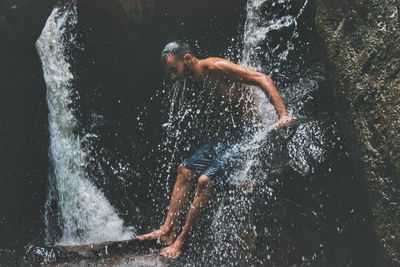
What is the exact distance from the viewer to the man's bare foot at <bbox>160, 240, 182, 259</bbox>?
4507 mm

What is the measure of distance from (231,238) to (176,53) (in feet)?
4.97

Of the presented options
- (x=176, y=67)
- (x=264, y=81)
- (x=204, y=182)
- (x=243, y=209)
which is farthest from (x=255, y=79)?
(x=243, y=209)

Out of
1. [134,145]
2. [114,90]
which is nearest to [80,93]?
[114,90]

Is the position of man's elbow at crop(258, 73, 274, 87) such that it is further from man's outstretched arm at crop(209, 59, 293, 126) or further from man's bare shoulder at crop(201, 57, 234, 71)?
man's bare shoulder at crop(201, 57, 234, 71)

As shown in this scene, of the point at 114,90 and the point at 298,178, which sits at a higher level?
the point at 114,90

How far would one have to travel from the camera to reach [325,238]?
15.6 feet

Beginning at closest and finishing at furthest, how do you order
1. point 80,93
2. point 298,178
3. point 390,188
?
1. point 390,188
2. point 298,178
3. point 80,93

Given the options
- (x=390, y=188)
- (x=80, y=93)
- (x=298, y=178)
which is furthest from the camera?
(x=80, y=93)

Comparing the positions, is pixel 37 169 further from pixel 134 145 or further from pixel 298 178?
pixel 298 178

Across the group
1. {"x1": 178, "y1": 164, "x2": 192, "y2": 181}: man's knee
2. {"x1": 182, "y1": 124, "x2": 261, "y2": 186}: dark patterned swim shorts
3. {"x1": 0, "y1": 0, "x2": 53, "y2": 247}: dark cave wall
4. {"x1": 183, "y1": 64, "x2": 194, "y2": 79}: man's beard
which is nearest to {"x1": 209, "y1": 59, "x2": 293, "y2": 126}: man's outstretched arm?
{"x1": 183, "y1": 64, "x2": 194, "y2": 79}: man's beard

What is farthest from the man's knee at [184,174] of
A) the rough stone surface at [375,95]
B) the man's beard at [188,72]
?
the rough stone surface at [375,95]

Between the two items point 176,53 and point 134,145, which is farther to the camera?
point 134,145

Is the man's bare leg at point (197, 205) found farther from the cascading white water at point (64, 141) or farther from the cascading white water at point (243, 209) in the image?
the cascading white water at point (64, 141)

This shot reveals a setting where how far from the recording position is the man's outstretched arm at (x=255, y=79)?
15.0 feet
